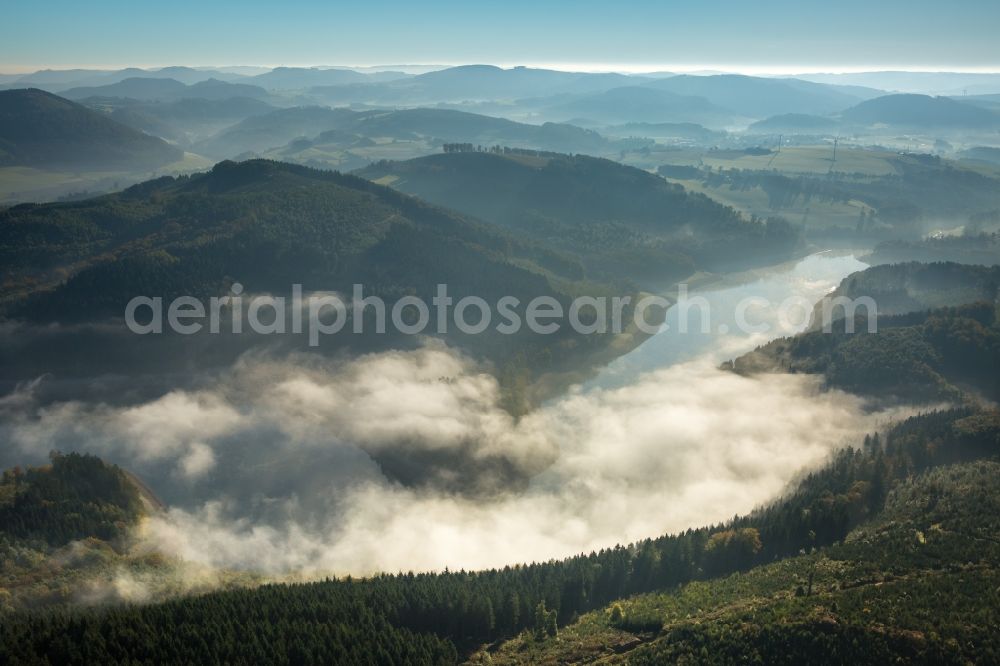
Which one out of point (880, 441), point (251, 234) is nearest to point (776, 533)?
point (880, 441)

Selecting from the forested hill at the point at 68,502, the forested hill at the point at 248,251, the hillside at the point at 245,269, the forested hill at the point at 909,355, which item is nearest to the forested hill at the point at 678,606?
the forested hill at the point at 68,502

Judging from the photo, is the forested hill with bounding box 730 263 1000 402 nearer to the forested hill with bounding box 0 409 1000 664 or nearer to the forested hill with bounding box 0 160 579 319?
the forested hill with bounding box 0 409 1000 664

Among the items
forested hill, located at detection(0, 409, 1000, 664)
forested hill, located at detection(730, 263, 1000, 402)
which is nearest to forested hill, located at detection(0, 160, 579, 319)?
forested hill, located at detection(730, 263, 1000, 402)

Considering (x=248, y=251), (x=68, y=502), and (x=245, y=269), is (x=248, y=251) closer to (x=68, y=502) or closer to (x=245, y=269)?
(x=245, y=269)

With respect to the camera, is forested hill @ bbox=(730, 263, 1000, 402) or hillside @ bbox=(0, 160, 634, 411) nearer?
forested hill @ bbox=(730, 263, 1000, 402)

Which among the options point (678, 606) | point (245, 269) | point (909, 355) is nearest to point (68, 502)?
point (678, 606)

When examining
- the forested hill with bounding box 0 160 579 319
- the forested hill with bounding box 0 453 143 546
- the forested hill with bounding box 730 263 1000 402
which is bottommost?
the forested hill with bounding box 0 453 143 546
